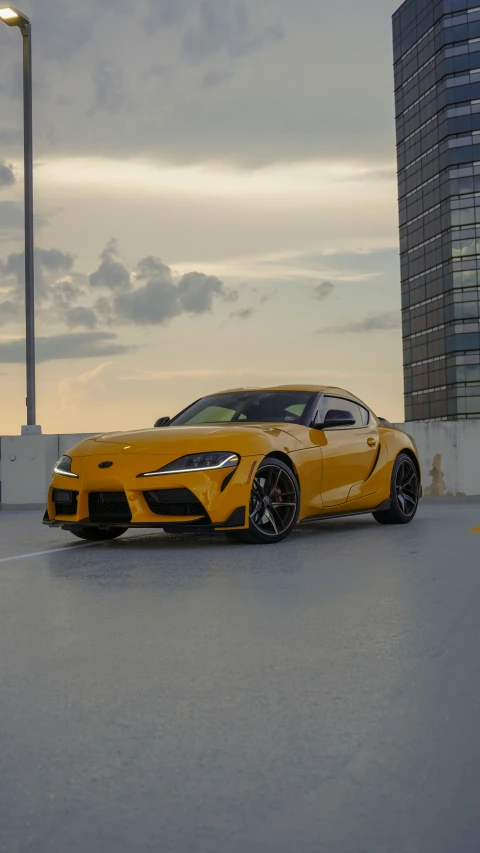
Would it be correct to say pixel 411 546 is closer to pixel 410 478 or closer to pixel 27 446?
pixel 410 478

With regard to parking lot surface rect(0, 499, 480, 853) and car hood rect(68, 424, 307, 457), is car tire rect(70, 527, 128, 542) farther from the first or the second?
parking lot surface rect(0, 499, 480, 853)

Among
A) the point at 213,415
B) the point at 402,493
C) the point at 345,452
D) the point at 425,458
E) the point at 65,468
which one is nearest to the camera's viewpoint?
the point at 65,468

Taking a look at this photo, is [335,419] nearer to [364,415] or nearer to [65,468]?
[364,415]

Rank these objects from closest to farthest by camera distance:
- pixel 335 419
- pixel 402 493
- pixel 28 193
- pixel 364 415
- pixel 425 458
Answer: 1. pixel 335 419
2. pixel 364 415
3. pixel 402 493
4. pixel 425 458
5. pixel 28 193

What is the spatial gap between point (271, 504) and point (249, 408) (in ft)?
4.99

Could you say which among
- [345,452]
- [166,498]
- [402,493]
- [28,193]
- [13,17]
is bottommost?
[402,493]

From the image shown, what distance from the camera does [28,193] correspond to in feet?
58.2

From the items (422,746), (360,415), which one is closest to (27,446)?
(360,415)

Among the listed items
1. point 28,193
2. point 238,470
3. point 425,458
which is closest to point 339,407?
point 238,470

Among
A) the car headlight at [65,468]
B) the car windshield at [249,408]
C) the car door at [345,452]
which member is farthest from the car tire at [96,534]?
the car door at [345,452]

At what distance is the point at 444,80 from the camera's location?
11581 centimetres

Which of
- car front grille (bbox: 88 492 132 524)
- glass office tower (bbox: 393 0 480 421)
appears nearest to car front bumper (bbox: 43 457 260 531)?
car front grille (bbox: 88 492 132 524)

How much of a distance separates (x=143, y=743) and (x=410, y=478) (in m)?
8.24

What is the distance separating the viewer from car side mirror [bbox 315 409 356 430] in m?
9.58
